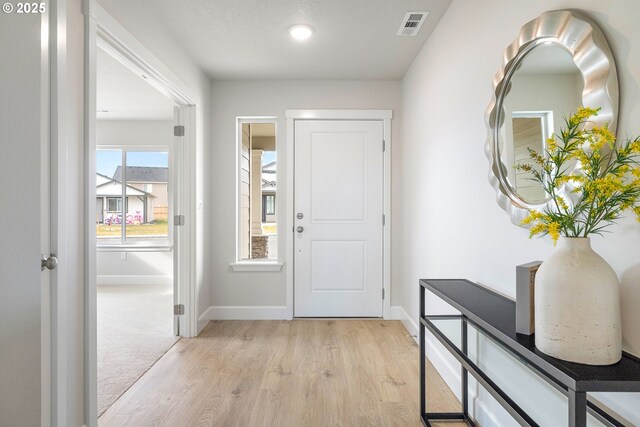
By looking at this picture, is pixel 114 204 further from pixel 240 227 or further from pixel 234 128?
pixel 234 128

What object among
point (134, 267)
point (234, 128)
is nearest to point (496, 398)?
point (234, 128)

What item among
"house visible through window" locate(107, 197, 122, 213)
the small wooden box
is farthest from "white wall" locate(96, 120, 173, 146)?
the small wooden box

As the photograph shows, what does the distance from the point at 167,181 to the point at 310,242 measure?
3123 mm

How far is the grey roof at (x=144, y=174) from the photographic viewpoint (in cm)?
535

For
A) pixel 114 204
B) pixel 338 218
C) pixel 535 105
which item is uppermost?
pixel 535 105

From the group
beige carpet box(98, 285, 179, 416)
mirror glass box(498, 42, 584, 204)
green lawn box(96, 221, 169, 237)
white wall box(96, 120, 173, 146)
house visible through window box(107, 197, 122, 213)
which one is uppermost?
white wall box(96, 120, 173, 146)

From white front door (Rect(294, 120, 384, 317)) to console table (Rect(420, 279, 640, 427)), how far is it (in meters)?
1.62

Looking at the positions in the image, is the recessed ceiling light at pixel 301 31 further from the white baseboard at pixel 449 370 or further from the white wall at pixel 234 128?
the white baseboard at pixel 449 370

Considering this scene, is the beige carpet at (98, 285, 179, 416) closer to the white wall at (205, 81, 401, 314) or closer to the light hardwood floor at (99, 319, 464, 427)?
the light hardwood floor at (99, 319, 464, 427)

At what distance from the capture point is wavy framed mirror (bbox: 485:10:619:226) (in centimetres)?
101

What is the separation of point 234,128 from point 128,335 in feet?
7.25

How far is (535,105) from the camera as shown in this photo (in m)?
1.28

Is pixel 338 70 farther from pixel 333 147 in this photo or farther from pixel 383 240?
pixel 383 240

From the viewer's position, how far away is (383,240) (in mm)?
3492
